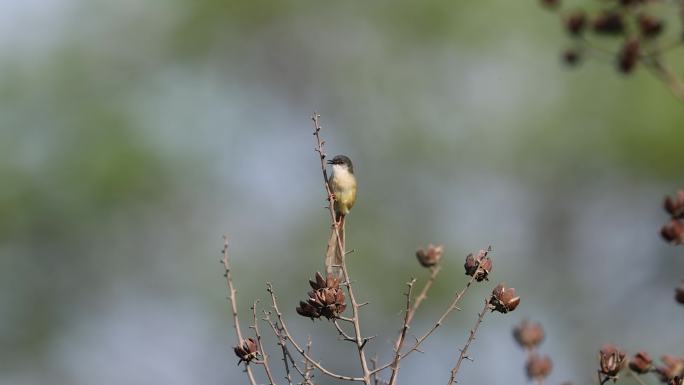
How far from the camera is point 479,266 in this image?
416 centimetres

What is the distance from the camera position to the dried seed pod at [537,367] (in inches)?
149

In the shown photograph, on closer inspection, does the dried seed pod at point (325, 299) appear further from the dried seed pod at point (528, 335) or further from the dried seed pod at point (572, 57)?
the dried seed pod at point (572, 57)

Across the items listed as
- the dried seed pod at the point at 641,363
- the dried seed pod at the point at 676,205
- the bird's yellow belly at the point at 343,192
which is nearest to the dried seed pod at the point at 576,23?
the dried seed pod at the point at 676,205

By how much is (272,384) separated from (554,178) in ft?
50.3

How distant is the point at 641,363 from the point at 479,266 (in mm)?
739

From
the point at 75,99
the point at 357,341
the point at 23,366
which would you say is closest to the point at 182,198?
the point at 75,99

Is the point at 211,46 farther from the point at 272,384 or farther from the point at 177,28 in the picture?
the point at 272,384

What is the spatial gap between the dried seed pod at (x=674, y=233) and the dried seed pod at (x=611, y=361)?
14.6 inches

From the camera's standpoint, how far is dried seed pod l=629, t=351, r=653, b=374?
360cm

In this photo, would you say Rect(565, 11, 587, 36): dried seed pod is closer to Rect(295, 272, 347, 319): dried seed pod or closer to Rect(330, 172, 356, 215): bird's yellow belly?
Rect(295, 272, 347, 319): dried seed pod

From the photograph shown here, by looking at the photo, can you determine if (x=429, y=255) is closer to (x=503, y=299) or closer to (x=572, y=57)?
(x=503, y=299)

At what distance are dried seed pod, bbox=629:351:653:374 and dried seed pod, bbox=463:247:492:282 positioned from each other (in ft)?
2.30

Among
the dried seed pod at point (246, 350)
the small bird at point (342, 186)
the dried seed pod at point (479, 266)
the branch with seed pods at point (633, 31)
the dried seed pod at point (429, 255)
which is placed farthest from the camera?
the small bird at point (342, 186)

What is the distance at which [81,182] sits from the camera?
56.9 ft
